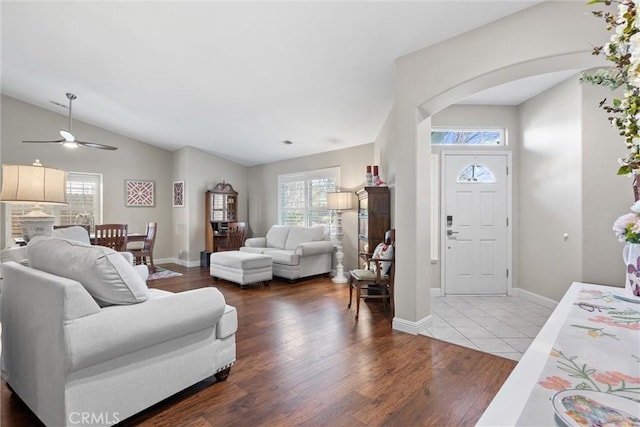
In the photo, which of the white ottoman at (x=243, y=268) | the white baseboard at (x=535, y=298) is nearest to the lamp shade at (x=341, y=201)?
the white ottoman at (x=243, y=268)

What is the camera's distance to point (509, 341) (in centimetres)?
281

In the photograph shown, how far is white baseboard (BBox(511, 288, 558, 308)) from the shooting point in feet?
12.2

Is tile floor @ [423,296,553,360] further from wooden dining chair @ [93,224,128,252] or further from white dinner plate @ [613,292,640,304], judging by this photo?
wooden dining chair @ [93,224,128,252]

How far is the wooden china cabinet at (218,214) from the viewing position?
7.06 metres

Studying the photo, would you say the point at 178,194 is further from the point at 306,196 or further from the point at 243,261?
the point at 243,261

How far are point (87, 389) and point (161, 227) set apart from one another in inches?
255

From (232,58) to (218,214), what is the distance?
450 cm

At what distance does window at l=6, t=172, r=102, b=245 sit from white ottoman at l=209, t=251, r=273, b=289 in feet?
9.26

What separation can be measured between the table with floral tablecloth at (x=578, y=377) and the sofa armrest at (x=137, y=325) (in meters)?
1.65

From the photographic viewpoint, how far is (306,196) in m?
6.69

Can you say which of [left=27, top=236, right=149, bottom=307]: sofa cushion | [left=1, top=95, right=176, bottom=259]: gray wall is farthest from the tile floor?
[left=1, top=95, right=176, bottom=259]: gray wall

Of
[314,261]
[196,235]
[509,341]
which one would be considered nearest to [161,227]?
[196,235]

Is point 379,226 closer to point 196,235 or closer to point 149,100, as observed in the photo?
point 149,100

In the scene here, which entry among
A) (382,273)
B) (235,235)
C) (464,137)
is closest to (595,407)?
(382,273)
